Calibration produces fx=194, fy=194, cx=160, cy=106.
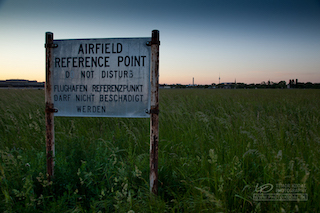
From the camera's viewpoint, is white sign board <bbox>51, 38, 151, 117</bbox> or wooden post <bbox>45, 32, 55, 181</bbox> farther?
wooden post <bbox>45, 32, 55, 181</bbox>

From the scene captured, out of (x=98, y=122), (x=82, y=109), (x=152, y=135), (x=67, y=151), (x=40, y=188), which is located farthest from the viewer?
(x=98, y=122)

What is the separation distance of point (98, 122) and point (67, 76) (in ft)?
10.6

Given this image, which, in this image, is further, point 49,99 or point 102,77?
point 49,99

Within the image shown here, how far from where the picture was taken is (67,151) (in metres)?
3.58

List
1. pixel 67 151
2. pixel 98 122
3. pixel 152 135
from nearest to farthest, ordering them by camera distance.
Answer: pixel 152 135 → pixel 67 151 → pixel 98 122

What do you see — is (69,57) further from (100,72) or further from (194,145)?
(194,145)

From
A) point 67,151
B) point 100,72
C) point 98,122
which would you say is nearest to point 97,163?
point 67,151

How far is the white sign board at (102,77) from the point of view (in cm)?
272

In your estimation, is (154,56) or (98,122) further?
(98,122)

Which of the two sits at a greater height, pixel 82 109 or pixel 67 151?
pixel 82 109

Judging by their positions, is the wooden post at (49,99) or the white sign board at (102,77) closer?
the white sign board at (102,77)

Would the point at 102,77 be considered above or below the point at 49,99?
above

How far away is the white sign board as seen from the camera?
272cm

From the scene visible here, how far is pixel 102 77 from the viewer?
281cm
